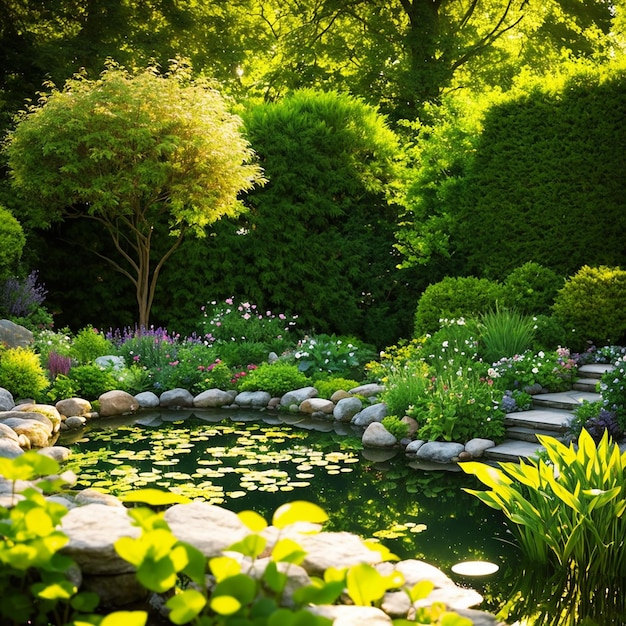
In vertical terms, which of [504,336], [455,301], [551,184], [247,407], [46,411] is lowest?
[247,407]

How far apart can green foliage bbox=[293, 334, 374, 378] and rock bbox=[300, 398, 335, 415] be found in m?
1.01

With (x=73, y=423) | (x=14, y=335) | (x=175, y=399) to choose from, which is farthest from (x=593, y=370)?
(x=14, y=335)

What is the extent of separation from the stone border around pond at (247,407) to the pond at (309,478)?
211mm

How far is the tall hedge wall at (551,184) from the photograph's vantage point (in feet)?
37.0

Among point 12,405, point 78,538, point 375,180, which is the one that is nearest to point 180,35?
point 375,180

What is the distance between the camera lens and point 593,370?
9.19 metres

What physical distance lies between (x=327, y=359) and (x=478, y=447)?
3.88 metres

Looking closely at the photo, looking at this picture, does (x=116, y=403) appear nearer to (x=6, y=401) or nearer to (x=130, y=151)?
(x=6, y=401)

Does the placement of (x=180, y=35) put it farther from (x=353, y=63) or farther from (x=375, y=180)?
(x=375, y=180)

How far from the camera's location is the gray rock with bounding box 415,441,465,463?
7.45 m

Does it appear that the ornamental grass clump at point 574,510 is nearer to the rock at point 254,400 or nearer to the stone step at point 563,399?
the stone step at point 563,399

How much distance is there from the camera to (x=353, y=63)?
65.2ft

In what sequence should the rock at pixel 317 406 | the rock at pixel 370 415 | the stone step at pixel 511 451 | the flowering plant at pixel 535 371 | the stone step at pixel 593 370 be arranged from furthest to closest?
1. the rock at pixel 317 406
2. the stone step at pixel 593 370
3. the rock at pixel 370 415
4. the flowering plant at pixel 535 371
5. the stone step at pixel 511 451

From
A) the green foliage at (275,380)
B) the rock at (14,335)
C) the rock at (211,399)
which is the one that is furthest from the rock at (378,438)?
the rock at (14,335)
